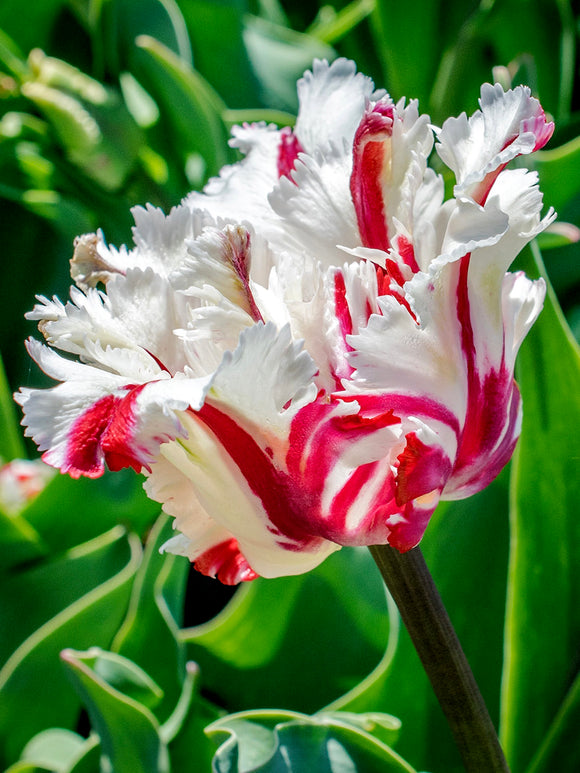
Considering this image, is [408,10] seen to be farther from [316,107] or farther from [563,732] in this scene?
[563,732]

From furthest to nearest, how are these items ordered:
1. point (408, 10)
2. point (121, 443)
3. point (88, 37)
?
1. point (88, 37)
2. point (408, 10)
3. point (121, 443)

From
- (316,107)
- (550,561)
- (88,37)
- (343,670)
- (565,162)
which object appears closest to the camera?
(316,107)

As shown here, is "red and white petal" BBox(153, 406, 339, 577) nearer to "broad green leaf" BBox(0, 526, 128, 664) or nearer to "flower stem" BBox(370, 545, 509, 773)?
"flower stem" BBox(370, 545, 509, 773)

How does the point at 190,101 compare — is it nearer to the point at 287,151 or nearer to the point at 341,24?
the point at 341,24

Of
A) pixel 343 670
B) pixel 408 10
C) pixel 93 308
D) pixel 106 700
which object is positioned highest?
pixel 93 308

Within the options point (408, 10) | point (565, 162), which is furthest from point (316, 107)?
point (408, 10)

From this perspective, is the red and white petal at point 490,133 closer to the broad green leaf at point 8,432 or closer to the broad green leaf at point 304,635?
the broad green leaf at point 304,635

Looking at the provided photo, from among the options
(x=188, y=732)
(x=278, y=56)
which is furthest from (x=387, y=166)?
(x=278, y=56)

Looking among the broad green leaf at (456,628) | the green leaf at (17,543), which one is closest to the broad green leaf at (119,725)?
the broad green leaf at (456,628)
